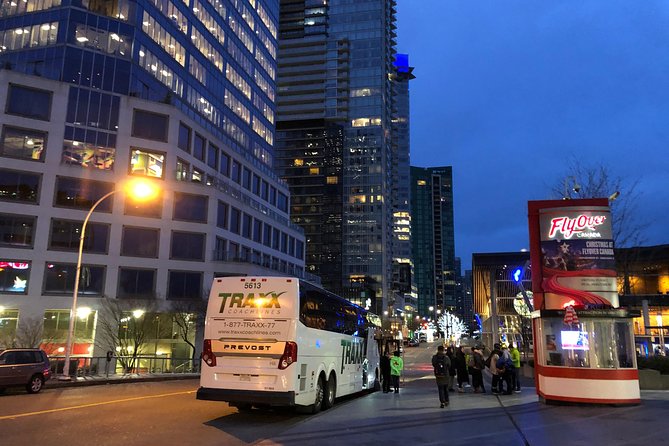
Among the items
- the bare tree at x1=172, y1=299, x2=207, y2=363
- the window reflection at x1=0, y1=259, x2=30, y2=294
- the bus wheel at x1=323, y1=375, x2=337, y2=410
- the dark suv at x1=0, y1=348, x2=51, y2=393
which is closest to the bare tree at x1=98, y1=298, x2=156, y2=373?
the bare tree at x1=172, y1=299, x2=207, y2=363

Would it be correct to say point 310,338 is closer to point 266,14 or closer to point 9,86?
point 9,86

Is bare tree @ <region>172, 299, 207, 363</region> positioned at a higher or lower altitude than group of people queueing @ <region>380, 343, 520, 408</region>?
higher

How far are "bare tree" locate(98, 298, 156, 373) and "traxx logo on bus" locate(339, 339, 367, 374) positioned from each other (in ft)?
108

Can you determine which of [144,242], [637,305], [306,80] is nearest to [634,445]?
[637,305]

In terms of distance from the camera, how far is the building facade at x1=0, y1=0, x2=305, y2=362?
49156mm

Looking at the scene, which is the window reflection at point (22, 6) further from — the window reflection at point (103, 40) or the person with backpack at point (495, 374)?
the person with backpack at point (495, 374)

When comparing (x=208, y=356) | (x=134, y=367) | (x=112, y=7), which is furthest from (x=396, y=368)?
(x=112, y=7)

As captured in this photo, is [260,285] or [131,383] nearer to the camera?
[260,285]

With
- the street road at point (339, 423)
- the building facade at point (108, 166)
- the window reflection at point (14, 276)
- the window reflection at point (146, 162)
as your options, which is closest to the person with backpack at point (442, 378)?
the street road at point (339, 423)

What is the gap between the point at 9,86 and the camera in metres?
49.7

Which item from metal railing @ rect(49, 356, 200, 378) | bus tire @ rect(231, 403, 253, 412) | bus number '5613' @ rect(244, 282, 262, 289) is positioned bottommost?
metal railing @ rect(49, 356, 200, 378)

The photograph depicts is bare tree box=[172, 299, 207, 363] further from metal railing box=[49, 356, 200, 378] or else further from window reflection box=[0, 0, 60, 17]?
window reflection box=[0, 0, 60, 17]

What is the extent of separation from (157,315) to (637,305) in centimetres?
4163

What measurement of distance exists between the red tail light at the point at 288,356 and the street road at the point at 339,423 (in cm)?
138
